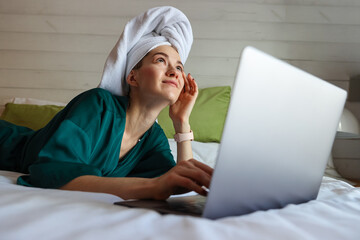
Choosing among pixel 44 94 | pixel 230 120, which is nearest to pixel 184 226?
pixel 230 120

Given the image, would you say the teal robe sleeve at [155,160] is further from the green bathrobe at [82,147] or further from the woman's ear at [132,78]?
Answer: the woman's ear at [132,78]

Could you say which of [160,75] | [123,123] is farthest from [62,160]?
[160,75]

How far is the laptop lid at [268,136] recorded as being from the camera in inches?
22.4

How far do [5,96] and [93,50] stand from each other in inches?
29.0

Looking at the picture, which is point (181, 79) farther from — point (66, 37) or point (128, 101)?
point (66, 37)

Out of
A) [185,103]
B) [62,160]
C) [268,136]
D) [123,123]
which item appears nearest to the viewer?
[268,136]

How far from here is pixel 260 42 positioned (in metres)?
2.72

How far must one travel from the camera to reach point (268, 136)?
0.63 m

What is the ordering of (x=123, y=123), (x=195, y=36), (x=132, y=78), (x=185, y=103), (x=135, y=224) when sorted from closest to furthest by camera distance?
(x=135, y=224)
(x=123, y=123)
(x=132, y=78)
(x=185, y=103)
(x=195, y=36)

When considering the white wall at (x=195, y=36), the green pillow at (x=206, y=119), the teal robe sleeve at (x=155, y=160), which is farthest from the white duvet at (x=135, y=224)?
the white wall at (x=195, y=36)

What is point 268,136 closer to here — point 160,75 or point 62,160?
point 62,160

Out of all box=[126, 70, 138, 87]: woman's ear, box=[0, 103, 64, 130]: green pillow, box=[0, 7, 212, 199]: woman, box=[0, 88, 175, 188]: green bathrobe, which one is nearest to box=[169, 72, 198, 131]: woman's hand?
box=[0, 7, 212, 199]: woman

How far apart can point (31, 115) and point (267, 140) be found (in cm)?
189

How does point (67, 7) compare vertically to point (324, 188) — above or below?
above
